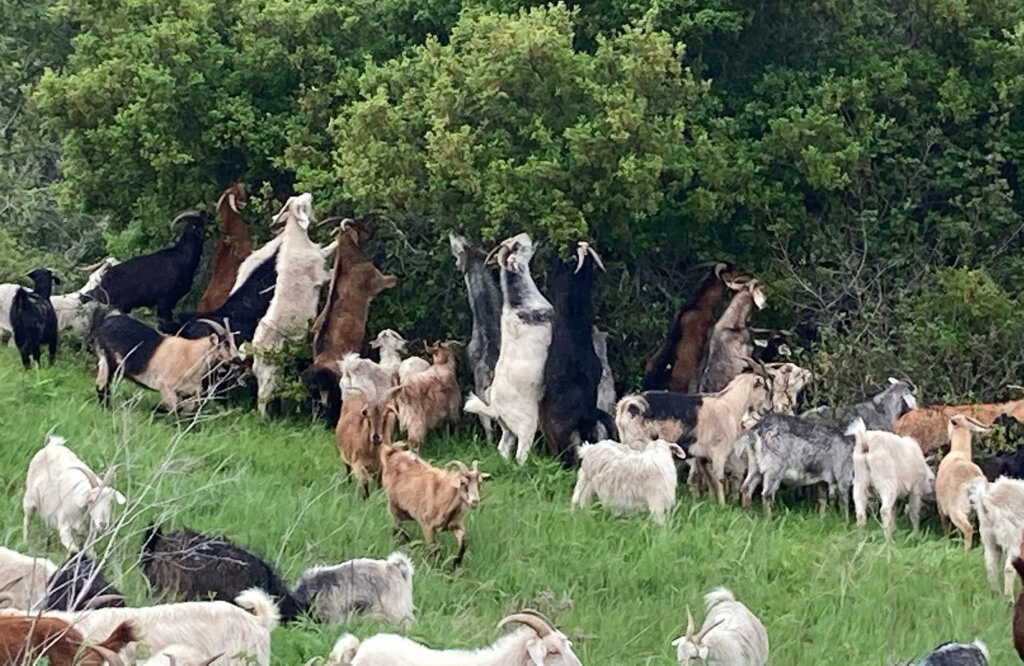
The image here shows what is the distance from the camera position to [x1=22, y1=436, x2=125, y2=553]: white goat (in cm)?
738

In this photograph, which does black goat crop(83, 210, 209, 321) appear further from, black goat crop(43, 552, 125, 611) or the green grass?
black goat crop(43, 552, 125, 611)

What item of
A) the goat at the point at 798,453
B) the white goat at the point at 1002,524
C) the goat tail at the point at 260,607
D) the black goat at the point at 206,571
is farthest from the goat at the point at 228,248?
the goat tail at the point at 260,607

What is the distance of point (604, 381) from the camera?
11.2 m

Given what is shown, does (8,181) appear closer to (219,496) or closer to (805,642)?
(219,496)

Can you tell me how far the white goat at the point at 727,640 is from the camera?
259 inches

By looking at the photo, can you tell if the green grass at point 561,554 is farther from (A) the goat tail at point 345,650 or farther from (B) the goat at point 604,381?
(B) the goat at point 604,381

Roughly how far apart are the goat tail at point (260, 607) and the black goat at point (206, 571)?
632 mm

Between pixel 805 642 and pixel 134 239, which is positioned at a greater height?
pixel 134 239

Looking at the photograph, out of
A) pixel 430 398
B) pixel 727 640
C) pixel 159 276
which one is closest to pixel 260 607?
pixel 727 640

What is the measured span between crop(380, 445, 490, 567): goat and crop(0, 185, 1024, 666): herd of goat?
1cm

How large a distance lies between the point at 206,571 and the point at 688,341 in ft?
16.8

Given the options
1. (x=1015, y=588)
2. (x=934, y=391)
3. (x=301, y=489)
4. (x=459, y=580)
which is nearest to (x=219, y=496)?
(x=301, y=489)

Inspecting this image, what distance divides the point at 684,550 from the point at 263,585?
8.67 ft

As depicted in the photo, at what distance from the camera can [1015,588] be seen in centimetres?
827
